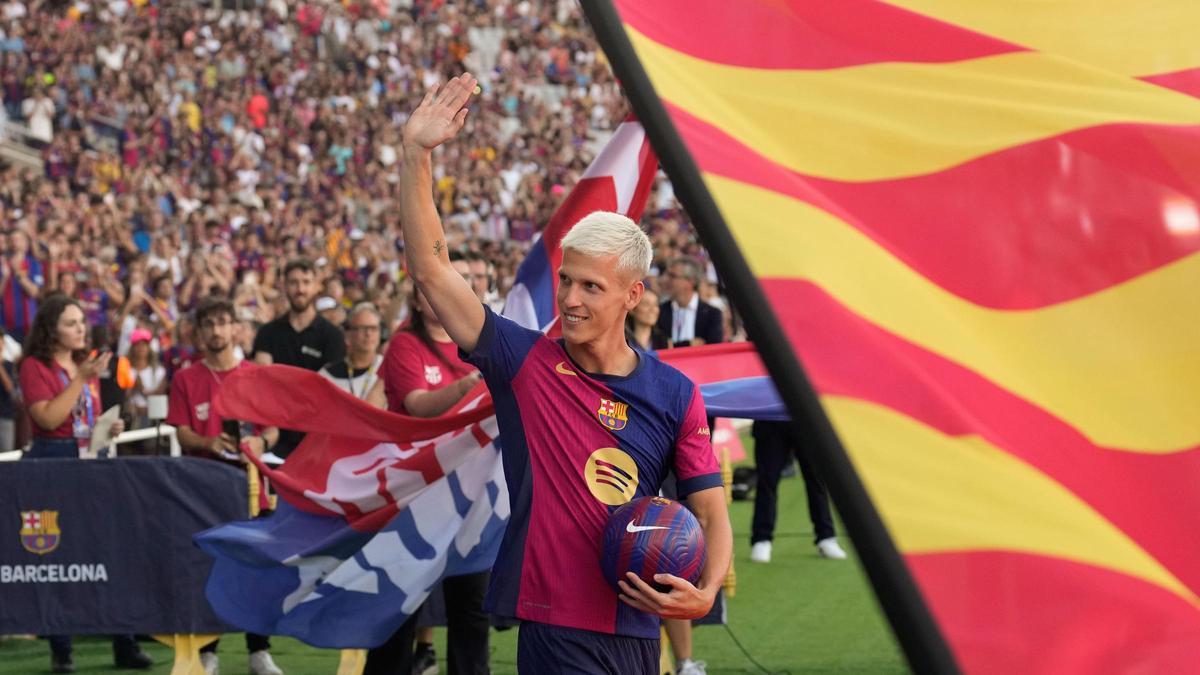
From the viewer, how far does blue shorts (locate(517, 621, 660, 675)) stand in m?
4.04

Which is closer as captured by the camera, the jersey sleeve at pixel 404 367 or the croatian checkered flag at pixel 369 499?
the croatian checkered flag at pixel 369 499

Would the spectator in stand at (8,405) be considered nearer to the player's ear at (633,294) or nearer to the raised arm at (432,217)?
the raised arm at (432,217)

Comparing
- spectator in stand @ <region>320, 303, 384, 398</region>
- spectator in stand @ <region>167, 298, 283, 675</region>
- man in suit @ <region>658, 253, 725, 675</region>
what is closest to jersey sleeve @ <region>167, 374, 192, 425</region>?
spectator in stand @ <region>167, 298, 283, 675</region>

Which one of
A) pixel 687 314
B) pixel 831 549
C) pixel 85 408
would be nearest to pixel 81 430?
pixel 85 408

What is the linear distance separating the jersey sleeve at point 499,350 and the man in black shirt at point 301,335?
558 cm

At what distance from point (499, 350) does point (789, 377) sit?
62.3 inches

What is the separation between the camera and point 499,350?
4.19 m

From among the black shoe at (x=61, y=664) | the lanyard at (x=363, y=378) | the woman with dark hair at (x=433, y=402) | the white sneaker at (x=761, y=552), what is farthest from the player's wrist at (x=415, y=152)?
the white sneaker at (x=761, y=552)

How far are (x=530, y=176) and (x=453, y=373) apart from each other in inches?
907

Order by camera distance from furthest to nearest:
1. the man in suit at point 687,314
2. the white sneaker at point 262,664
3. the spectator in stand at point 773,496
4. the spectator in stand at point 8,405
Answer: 1. the spectator in stand at point 8,405
2. the spectator in stand at point 773,496
3. the man in suit at point 687,314
4. the white sneaker at point 262,664

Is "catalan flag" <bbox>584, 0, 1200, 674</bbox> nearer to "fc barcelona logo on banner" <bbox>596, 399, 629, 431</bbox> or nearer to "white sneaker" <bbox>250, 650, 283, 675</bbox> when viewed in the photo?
"fc barcelona logo on banner" <bbox>596, 399, 629, 431</bbox>

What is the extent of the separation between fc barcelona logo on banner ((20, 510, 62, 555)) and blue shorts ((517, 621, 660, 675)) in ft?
16.4

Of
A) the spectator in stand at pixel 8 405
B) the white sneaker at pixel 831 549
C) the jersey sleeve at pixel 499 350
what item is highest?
the jersey sleeve at pixel 499 350

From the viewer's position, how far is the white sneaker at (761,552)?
12266mm
